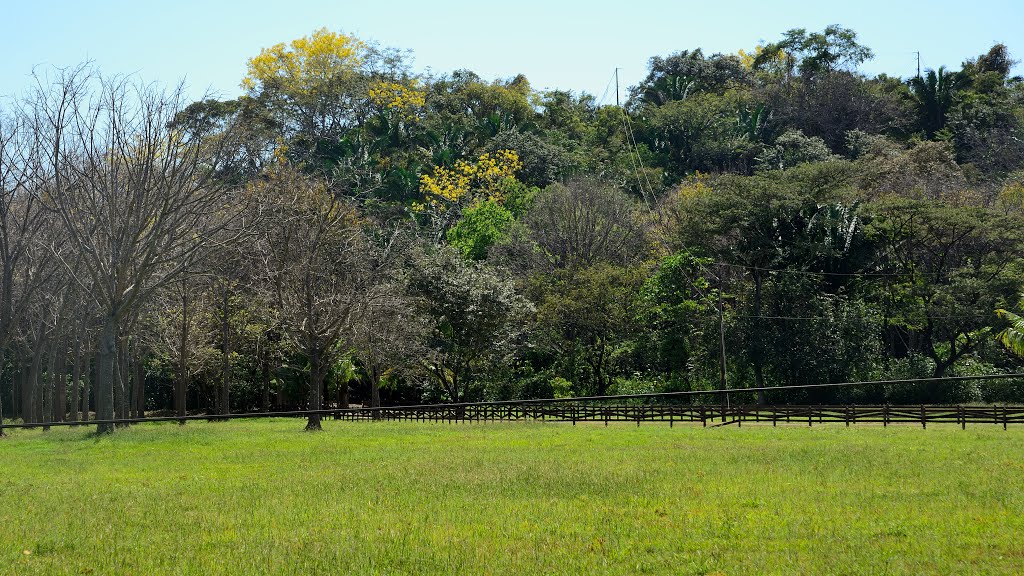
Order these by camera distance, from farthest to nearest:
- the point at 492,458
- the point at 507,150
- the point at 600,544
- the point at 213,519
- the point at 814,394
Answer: the point at 507,150
the point at 814,394
the point at 492,458
the point at 213,519
the point at 600,544

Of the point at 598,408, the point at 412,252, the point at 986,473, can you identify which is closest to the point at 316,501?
the point at 986,473

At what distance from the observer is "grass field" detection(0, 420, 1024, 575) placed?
40.1 ft

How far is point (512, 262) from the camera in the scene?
209ft

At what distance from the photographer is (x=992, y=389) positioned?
1962 inches

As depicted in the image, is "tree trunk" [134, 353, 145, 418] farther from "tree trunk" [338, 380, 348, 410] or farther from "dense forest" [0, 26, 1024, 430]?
A: "tree trunk" [338, 380, 348, 410]

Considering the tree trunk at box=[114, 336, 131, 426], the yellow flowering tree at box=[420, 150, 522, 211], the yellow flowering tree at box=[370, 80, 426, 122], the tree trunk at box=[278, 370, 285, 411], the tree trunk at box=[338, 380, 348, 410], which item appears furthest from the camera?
the yellow flowering tree at box=[370, 80, 426, 122]

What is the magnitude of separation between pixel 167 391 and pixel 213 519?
5272 cm

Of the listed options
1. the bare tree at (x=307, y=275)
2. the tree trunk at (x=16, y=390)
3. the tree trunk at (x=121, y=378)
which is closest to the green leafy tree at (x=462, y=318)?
the bare tree at (x=307, y=275)

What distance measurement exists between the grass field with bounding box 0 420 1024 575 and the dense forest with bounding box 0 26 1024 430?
449 inches

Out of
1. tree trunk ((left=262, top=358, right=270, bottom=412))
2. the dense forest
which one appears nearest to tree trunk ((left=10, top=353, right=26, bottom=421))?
the dense forest

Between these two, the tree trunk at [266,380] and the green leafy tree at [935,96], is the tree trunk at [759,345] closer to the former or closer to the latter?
the tree trunk at [266,380]

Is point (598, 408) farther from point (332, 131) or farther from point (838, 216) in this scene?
point (332, 131)

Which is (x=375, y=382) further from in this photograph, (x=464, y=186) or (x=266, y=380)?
(x=464, y=186)

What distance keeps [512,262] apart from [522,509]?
156 ft
